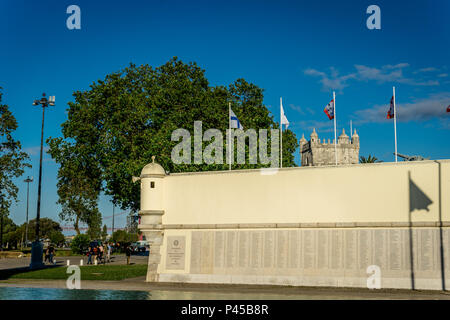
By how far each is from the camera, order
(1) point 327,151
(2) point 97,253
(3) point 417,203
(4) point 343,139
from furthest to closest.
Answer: (1) point 327,151 < (4) point 343,139 < (2) point 97,253 < (3) point 417,203

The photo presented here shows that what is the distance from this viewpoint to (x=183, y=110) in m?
49.2

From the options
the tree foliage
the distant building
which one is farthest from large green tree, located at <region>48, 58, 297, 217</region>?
the distant building

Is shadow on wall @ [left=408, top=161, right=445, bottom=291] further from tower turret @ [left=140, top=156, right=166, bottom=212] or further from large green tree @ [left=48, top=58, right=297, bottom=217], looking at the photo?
large green tree @ [left=48, top=58, right=297, bottom=217]

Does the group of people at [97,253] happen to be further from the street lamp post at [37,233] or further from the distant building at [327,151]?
the distant building at [327,151]

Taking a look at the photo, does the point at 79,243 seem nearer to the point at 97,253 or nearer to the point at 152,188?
the point at 97,253

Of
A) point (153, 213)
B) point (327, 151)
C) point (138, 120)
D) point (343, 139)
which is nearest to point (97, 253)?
point (138, 120)

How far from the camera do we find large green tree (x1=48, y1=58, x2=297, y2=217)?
1844 inches

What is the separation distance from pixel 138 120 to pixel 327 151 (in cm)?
10070

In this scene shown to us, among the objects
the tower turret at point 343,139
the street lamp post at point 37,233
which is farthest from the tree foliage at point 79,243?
the tower turret at point 343,139

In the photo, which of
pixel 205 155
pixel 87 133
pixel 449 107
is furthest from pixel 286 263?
pixel 87 133

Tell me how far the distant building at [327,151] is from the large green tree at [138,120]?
77306 millimetres

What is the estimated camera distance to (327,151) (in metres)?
142

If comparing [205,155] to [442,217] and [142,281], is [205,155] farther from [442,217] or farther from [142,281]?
[442,217]

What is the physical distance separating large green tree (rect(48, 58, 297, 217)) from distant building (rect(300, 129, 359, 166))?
77.3m
